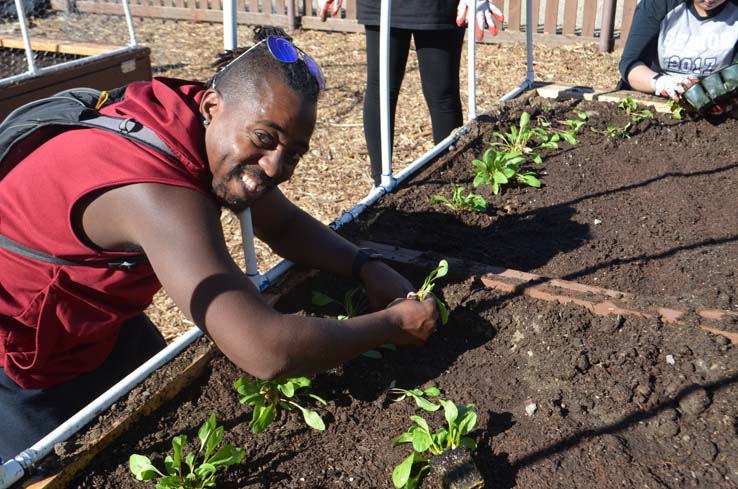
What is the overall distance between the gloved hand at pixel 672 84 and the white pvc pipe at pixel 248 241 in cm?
280

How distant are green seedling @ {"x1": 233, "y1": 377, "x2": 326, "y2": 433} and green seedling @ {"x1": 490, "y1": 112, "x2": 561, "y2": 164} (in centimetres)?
210

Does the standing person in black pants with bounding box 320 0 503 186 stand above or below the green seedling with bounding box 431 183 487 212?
above

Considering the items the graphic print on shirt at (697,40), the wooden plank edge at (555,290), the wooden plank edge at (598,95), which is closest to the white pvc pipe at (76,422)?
the wooden plank edge at (555,290)

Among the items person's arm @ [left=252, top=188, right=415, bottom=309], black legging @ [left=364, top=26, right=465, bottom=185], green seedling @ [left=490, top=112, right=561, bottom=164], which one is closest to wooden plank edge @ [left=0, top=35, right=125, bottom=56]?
black legging @ [left=364, top=26, right=465, bottom=185]

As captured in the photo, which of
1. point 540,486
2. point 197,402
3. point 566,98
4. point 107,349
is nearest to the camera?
point 540,486

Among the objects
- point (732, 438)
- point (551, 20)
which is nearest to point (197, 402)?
point (732, 438)

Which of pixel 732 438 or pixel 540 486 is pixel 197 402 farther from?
pixel 732 438

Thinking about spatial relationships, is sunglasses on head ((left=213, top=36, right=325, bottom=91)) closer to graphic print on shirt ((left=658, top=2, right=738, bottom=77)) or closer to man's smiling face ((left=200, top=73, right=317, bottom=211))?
man's smiling face ((left=200, top=73, right=317, bottom=211))

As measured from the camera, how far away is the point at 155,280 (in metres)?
1.93

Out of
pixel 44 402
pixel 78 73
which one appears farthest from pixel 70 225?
pixel 78 73

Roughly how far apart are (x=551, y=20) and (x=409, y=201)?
650 cm

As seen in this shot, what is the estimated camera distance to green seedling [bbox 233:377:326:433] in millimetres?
1901

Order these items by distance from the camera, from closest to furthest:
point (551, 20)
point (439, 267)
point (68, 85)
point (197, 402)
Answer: point (197, 402)
point (439, 267)
point (68, 85)
point (551, 20)

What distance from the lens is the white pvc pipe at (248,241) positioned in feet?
6.89
